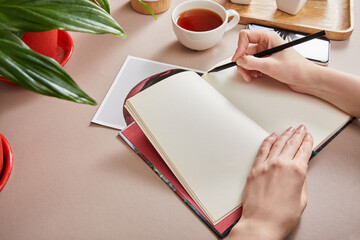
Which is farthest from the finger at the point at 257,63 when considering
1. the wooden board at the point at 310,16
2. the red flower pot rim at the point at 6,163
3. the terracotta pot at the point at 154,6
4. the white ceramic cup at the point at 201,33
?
the red flower pot rim at the point at 6,163

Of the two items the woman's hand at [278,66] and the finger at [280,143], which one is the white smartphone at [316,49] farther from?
the finger at [280,143]

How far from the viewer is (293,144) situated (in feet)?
1.69

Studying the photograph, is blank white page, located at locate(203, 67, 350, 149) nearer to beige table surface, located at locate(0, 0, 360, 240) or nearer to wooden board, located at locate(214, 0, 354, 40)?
beige table surface, located at locate(0, 0, 360, 240)

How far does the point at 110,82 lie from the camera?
687 mm

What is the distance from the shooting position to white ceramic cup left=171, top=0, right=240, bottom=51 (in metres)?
0.68

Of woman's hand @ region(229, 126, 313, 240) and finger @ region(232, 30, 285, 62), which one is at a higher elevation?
finger @ region(232, 30, 285, 62)

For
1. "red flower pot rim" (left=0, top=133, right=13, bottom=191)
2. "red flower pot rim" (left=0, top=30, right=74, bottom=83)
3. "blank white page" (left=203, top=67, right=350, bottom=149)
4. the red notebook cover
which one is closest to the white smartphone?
"blank white page" (left=203, top=67, right=350, bottom=149)

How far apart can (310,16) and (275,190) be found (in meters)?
0.55

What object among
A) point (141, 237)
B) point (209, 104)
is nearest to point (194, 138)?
point (209, 104)

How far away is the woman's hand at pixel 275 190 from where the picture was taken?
0.45 metres

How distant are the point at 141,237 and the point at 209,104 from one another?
26cm

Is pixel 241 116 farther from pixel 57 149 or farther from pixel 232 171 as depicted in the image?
pixel 57 149

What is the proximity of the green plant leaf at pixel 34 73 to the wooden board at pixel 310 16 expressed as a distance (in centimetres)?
60

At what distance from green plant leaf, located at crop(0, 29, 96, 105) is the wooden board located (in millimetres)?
597
